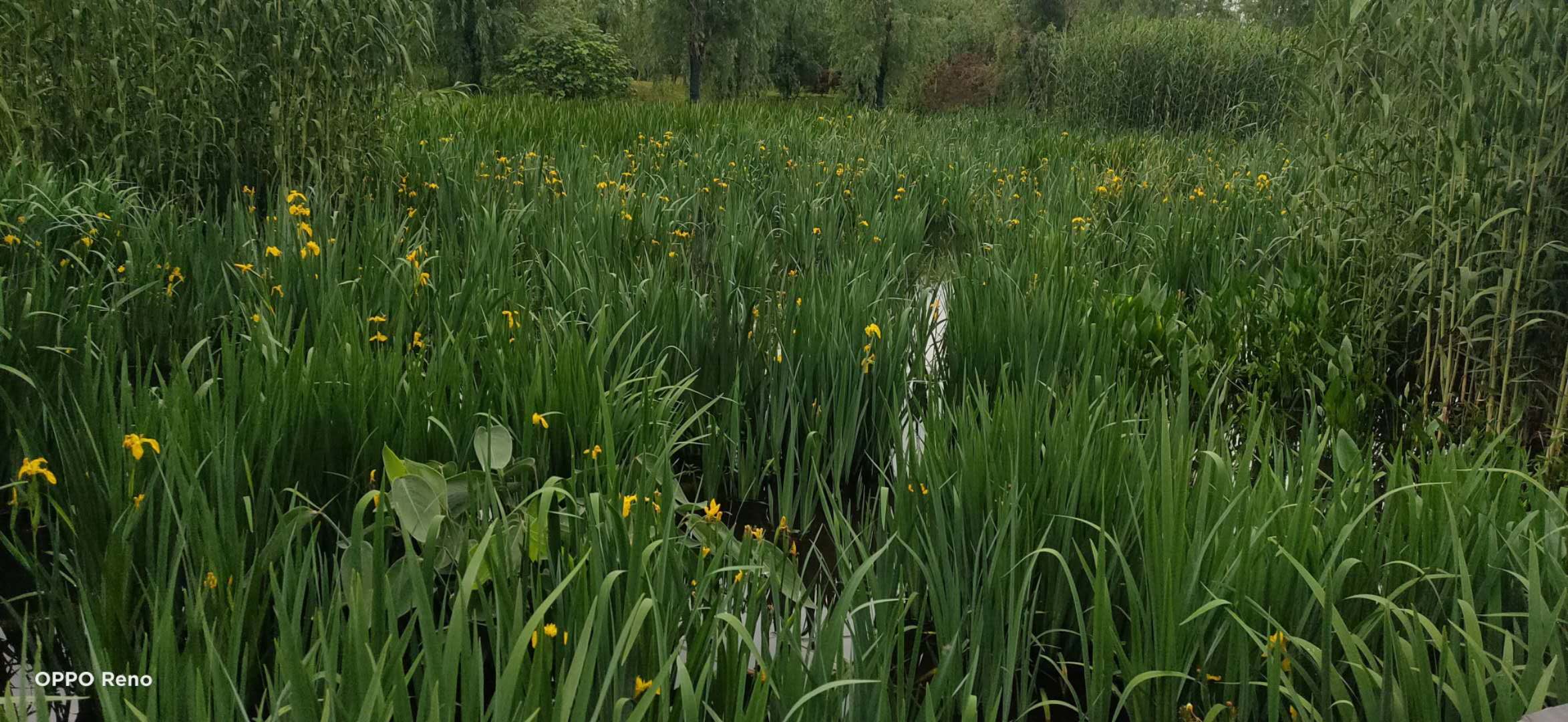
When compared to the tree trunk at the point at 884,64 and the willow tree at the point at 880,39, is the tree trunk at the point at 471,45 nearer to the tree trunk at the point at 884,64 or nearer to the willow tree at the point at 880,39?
the willow tree at the point at 880,39

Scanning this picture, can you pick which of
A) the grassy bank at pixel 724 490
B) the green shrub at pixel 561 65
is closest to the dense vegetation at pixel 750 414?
the grassy bank at pixel 724 490

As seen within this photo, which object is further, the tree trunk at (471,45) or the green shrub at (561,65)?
the green shrub at (561,65)

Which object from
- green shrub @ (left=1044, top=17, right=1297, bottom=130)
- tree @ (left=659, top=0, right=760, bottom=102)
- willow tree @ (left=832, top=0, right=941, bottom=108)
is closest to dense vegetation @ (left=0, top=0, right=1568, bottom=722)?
green shrub @ (left=1044, top=17, right=1297, bottom=130)

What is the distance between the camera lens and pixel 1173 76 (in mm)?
Result: 13438

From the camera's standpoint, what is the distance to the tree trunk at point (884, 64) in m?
19.5

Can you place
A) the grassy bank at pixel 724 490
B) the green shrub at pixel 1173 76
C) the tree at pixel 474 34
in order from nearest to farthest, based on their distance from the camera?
the grassy bank at pixel 724 490 < the green shrub at pixel 1173 76 < the tree at pixel 474 34

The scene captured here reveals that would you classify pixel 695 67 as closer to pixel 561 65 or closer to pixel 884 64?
pixel 561 65

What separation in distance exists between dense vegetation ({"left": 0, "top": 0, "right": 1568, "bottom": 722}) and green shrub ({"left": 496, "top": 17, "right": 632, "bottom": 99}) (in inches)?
663

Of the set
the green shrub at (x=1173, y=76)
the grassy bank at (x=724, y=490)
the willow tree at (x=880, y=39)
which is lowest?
the grassy bank at (x=724, y=490)

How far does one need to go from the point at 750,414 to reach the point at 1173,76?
39.6 feet

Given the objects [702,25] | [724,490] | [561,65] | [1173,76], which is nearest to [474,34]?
[561,65]

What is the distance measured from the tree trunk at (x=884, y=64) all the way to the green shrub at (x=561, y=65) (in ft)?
19.0

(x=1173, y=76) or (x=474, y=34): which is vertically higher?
(x=474, y=34)

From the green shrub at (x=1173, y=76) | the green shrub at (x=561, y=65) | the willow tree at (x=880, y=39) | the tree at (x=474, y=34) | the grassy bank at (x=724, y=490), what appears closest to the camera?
the grassy bank at (x=724, y=490)
